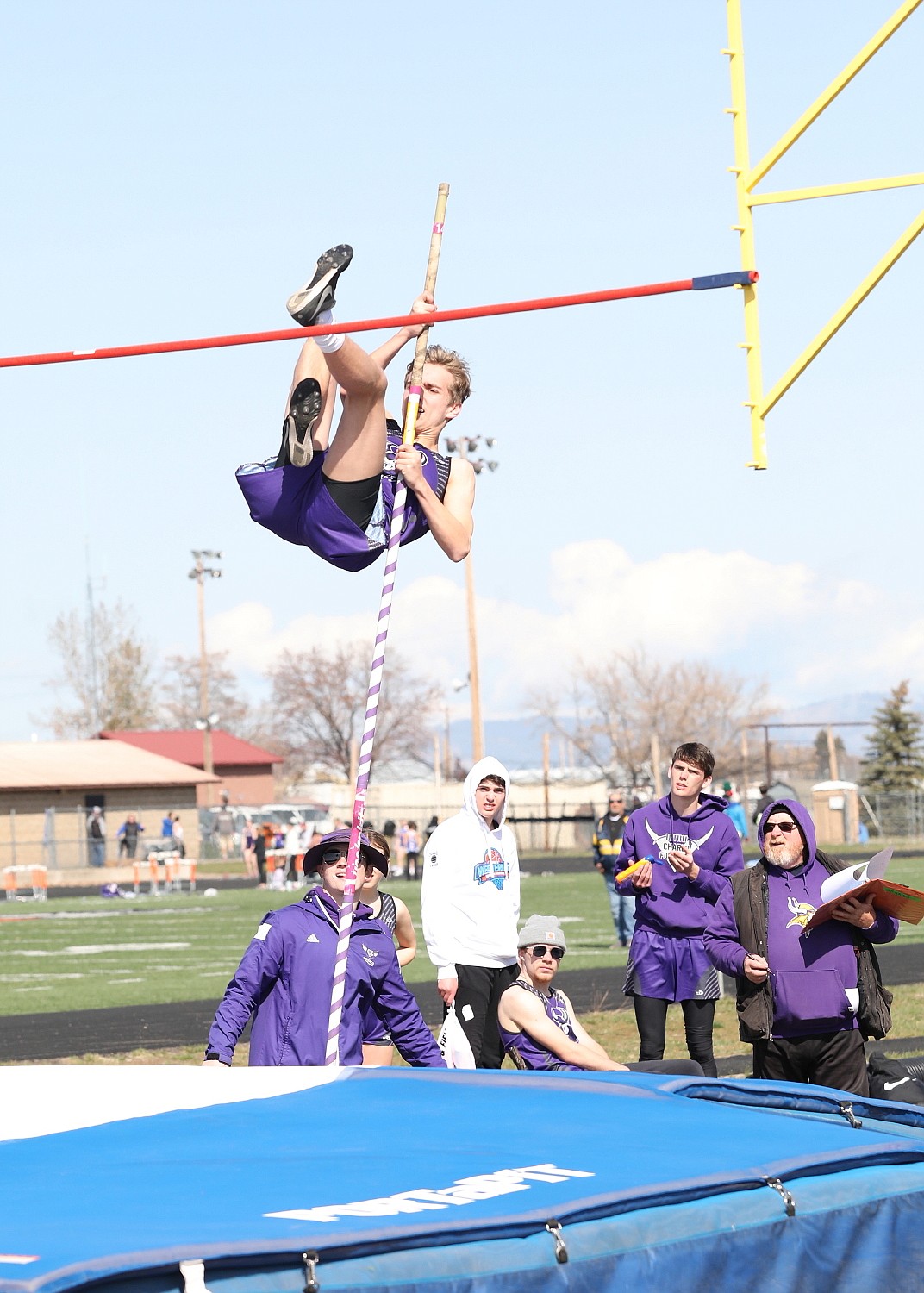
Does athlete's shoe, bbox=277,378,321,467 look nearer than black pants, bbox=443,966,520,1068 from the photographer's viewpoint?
Yes

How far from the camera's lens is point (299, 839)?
1809 inches

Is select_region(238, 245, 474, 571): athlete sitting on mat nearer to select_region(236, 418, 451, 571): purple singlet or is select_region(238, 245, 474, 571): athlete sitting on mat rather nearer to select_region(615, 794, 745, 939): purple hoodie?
select_region(236, 418, 451, 571): purple singlet

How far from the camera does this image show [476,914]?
29.9 ft

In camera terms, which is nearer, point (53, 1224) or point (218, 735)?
point (53, 1224)

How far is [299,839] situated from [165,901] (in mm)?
10009

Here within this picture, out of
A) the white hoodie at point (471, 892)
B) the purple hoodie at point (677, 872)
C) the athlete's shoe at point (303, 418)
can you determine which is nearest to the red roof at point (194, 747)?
the white hoodie at point (471, 892)

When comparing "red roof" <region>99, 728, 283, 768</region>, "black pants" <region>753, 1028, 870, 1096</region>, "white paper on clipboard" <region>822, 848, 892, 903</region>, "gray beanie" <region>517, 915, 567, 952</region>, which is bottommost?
"black pants" <region>753, 1028, 870, 1096</region>

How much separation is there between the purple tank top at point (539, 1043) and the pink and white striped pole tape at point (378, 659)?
138 cm

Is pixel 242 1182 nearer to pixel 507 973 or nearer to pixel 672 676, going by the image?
pixel 507 973

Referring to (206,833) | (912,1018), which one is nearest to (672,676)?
(206,833)

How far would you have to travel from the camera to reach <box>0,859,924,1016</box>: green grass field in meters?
18.0

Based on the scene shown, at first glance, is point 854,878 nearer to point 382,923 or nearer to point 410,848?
point 382,923

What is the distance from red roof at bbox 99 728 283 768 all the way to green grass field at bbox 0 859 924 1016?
4438 cm

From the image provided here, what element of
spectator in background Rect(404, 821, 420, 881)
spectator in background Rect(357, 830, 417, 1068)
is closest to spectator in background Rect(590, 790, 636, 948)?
spectator in background Rect(357, 830, 417, 1068)
